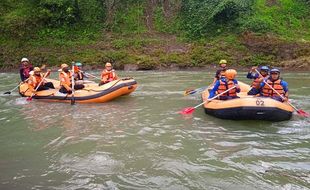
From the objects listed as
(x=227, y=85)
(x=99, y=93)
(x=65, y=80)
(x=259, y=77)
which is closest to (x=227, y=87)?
(x=227, y=85)

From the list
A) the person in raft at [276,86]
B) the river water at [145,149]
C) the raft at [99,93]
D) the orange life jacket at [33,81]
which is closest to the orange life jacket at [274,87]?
the person in raft at [276,86]

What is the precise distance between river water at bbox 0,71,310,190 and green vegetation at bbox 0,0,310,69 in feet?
33.3

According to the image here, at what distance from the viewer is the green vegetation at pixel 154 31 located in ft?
68.5

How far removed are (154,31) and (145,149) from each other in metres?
17.9

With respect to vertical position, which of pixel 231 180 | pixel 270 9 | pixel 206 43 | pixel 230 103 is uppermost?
pixel 270 9

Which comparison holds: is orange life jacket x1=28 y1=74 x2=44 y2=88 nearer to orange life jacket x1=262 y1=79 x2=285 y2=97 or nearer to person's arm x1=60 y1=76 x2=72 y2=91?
person's arm x1=60 y1=76 x2=72 y2=91

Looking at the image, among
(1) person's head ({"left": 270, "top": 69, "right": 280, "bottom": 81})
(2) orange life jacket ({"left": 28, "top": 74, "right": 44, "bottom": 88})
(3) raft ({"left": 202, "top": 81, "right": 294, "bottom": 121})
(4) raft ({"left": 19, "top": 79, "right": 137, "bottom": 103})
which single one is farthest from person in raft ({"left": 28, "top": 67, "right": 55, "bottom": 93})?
(1) person's head ({"left": 270, "top": 69, "right": 280, "bottom": 81})

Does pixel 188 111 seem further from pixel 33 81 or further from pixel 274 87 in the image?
pixel 33 81

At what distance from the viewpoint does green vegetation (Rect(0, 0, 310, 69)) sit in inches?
822

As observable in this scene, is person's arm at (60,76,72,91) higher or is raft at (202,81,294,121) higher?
person's arm at (60,76,72,91)

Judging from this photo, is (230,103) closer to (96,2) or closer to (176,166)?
(176,166)

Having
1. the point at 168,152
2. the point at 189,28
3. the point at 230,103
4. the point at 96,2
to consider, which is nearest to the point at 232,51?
the point at 189,28

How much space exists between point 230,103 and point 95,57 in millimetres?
13655

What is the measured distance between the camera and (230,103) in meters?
9.02
